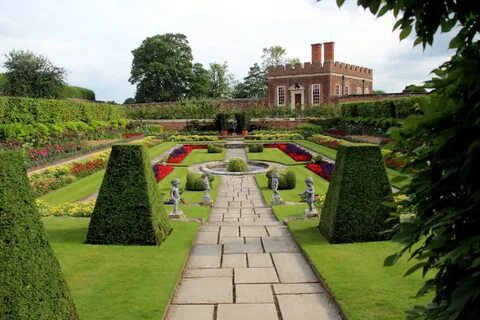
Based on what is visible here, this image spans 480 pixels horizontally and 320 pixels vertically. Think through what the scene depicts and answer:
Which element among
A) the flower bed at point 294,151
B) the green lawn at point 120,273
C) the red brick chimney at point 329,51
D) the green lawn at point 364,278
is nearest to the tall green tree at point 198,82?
the red brick chimney at point 329,51

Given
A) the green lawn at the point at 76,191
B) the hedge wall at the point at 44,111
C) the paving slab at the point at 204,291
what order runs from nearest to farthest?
the paving slab at the point at 204,291, the green lawn at the point at 76,191, the hedge wall at the point at 44,111

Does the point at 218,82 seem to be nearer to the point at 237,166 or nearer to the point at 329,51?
the point at 329,51

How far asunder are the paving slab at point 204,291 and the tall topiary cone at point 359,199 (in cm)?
239

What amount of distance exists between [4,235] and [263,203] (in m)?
9.59

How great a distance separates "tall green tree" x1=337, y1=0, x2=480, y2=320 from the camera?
1796 mm

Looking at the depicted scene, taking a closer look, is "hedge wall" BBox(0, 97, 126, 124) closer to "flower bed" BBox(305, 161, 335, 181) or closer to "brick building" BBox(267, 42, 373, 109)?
"flower bed" BBox(305, 161, 335, 181)

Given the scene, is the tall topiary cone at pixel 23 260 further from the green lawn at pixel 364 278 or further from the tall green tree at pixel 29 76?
the tall green tree at pixel 29 76

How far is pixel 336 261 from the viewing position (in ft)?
20.8

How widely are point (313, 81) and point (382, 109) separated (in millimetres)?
20370

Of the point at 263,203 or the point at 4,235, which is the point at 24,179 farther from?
the point at 263,203

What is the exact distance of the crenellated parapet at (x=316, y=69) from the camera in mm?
47656

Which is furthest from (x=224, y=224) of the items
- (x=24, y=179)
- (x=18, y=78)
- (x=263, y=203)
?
(x=18, y=78)

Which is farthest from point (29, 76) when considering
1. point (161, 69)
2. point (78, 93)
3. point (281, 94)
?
point (281, 94)

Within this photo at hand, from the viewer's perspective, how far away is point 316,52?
49.2 meters
